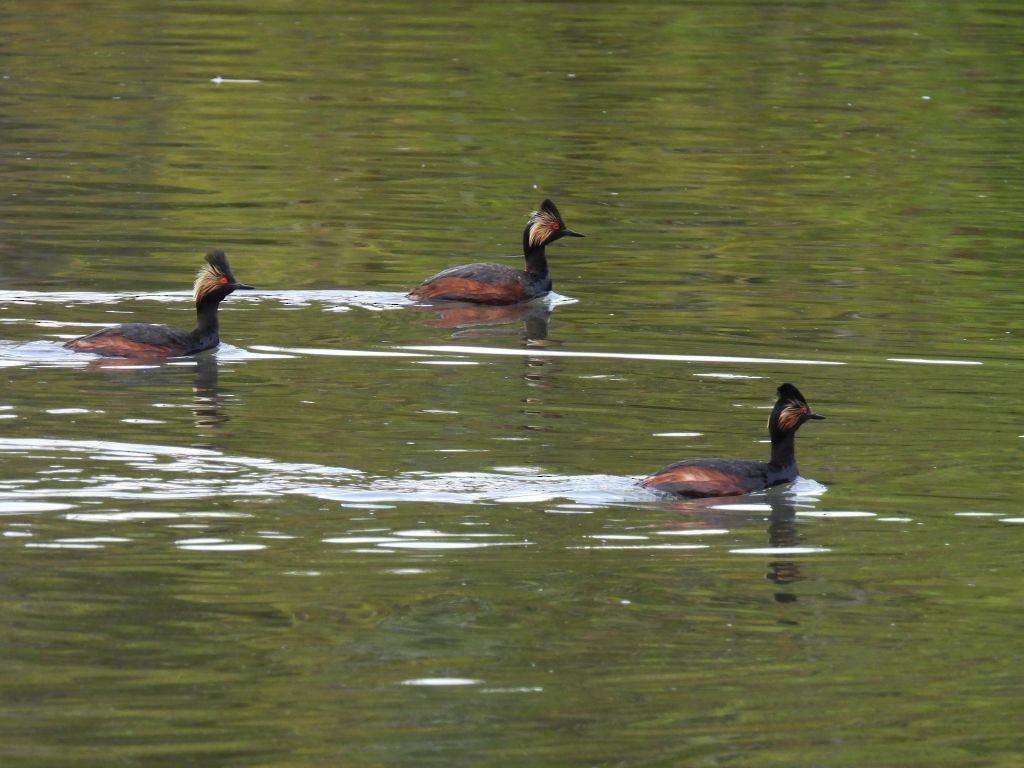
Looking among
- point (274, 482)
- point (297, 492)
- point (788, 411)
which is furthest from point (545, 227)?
point (297, 492)

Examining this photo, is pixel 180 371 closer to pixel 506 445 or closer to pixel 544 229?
pixel 506 445

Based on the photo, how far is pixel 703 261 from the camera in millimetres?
22719

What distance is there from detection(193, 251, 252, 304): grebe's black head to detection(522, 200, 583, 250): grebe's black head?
13.9 feet

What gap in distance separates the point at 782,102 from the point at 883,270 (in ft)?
48.2

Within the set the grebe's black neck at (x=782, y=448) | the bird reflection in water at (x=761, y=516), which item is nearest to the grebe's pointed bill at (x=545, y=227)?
the grebe's black neck at (x=782, y=448)

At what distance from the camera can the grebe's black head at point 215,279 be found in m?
18.0

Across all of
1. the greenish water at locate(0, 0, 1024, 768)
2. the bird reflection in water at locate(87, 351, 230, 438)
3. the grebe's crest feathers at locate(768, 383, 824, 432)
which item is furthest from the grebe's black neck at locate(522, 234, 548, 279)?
the grebe's crest feathers at locate(768, 383, 824, 432)

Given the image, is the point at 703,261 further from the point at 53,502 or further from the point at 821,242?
Answer: the point at 53,502

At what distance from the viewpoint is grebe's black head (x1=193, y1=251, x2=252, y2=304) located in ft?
58.9

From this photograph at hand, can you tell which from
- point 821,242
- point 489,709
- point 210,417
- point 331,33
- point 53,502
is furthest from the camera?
point 331,33

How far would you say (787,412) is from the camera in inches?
539

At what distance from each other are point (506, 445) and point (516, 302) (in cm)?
656

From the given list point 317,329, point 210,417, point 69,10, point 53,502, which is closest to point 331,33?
point 69,10

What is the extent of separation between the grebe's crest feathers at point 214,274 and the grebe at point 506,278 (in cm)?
247
